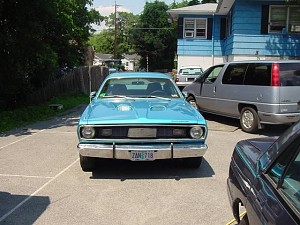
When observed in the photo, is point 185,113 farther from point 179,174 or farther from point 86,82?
point 86,82

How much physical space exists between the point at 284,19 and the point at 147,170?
15.5 m

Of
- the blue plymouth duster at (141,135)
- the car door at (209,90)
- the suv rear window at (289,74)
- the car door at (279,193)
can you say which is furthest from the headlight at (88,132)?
the car door at (209,90)

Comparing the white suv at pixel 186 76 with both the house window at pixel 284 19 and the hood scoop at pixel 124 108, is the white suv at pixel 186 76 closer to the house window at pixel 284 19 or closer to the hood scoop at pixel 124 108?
the house window at pixel 284 19

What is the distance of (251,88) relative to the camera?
9492mm

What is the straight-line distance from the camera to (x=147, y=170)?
251 inches

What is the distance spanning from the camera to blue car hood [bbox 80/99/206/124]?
563cm

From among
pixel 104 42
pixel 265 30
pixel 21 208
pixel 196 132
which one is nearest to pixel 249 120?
pixel 196 132

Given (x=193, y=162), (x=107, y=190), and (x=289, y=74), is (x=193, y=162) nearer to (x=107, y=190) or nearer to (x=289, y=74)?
(x=107, y=190)

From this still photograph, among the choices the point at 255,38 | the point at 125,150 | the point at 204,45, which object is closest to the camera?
the point at 125,150

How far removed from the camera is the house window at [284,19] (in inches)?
759

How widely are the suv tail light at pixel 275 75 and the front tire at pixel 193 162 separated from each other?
351 centimetres

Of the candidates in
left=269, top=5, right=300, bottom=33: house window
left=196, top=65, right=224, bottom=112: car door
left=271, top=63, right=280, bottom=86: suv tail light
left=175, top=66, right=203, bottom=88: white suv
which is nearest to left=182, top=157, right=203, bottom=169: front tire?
left=271, top=63, right=280, bottom=86: suv tail light

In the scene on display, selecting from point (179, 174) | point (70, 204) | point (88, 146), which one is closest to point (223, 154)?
point (179, 174)

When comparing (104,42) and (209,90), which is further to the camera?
(104,42)
